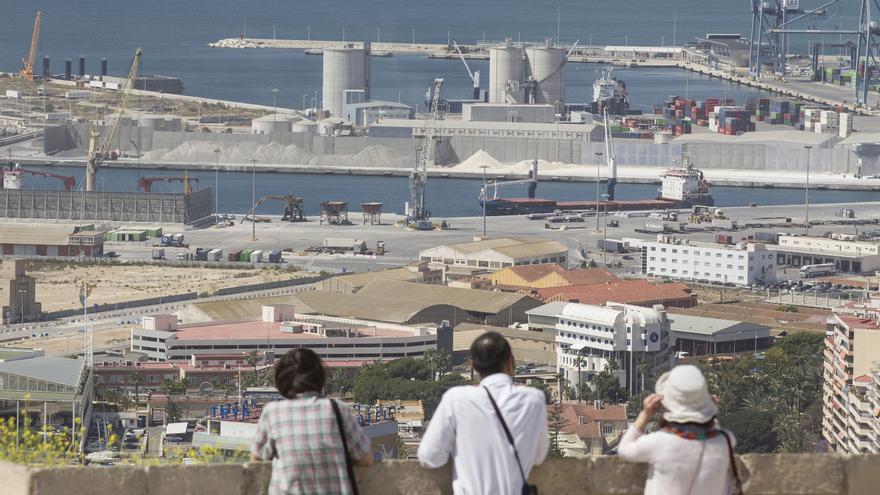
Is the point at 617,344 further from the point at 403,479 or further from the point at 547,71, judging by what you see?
the point at 547,71

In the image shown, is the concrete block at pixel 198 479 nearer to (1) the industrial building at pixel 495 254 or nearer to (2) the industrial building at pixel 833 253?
(1) the industrial building at pixel 495 254

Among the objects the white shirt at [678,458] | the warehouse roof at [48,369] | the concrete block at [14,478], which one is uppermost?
the white shirt at [678,458]

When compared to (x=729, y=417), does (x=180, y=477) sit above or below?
above

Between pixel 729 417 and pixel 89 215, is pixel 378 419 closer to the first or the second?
pixel 729 417

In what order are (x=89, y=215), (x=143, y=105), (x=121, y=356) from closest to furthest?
1. (x=121, y=356)
2. (x=89, y=215)
3. (x=143, y=105)

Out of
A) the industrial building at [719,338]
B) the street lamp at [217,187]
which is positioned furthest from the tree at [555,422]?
the street lamp at [217,187]

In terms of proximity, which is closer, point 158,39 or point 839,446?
point 839,446

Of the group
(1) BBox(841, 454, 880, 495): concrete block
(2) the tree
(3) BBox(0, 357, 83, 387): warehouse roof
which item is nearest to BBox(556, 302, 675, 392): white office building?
(2) the tree

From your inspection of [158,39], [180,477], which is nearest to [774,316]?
[180,477]
